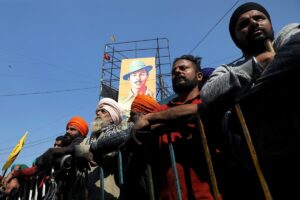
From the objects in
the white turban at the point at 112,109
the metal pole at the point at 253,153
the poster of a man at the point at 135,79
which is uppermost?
the poster of a man at the point at 135,79

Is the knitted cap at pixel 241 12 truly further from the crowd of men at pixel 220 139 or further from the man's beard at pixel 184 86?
the man's beard at pixel 184 86

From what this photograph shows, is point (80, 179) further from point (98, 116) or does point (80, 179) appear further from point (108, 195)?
point (98, 116)

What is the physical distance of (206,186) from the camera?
181cm

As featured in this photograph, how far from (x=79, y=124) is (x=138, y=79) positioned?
13.4 metres

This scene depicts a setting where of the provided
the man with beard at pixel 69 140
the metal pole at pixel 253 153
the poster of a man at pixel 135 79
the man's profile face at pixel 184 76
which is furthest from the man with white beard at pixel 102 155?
the poster of a man at pixel 135 79

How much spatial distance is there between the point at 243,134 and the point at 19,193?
117 inches

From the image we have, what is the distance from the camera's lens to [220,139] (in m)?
1.77

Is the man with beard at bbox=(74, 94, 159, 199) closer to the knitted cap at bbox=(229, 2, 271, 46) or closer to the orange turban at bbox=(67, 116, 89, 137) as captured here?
the knitted cap at bbox=(229, 2, 271, 46)

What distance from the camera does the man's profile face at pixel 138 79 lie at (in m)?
16.9

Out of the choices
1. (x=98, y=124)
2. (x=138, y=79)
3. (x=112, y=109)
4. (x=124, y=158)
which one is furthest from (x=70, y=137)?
(x=138, y=79)

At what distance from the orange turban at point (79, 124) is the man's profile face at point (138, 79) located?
12833 millimetres

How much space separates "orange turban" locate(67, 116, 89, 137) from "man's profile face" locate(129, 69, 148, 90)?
505 inches

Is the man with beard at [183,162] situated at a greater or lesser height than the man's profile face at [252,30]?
lesser

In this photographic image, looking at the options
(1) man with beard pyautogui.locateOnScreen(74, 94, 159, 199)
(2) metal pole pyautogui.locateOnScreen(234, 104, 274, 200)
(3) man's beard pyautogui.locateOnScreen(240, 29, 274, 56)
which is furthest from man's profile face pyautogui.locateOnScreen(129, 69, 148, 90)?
(2) metal pole pyautogui.locateOnScreen(234, 104, 274, 200)
